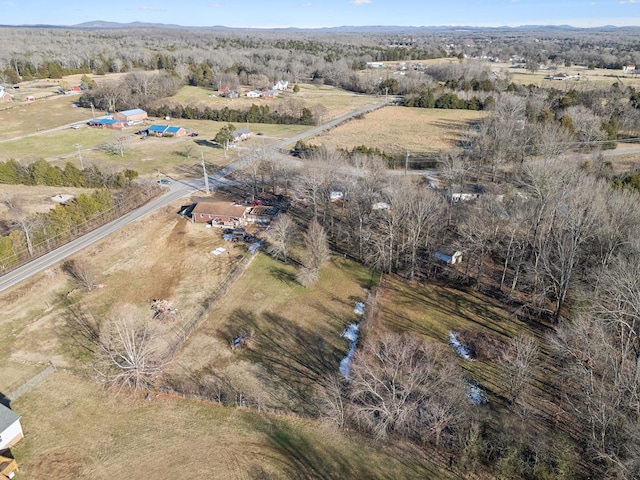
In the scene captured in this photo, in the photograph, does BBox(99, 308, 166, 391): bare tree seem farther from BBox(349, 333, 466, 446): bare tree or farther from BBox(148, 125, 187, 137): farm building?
BBox(148, 125, 187, 137): farm building

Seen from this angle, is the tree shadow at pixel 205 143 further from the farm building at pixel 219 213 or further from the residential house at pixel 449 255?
the residential house at pixel 449 255

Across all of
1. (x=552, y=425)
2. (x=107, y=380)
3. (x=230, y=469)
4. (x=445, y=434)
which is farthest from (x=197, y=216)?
(x=552, y=425)

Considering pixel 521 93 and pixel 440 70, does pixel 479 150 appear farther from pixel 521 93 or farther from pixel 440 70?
pixel 440 70

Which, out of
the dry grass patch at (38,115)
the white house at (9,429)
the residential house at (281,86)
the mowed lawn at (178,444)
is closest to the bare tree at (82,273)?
the mowed lawn at (178,444)

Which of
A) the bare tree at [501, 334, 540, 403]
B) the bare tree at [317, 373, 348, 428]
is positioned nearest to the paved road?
the bare tree at [317, 373, 348, 428]

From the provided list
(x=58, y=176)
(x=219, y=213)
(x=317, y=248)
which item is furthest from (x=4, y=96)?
(x=317, y=248)

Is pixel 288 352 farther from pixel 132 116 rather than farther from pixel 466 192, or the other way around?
pixel 132 116
